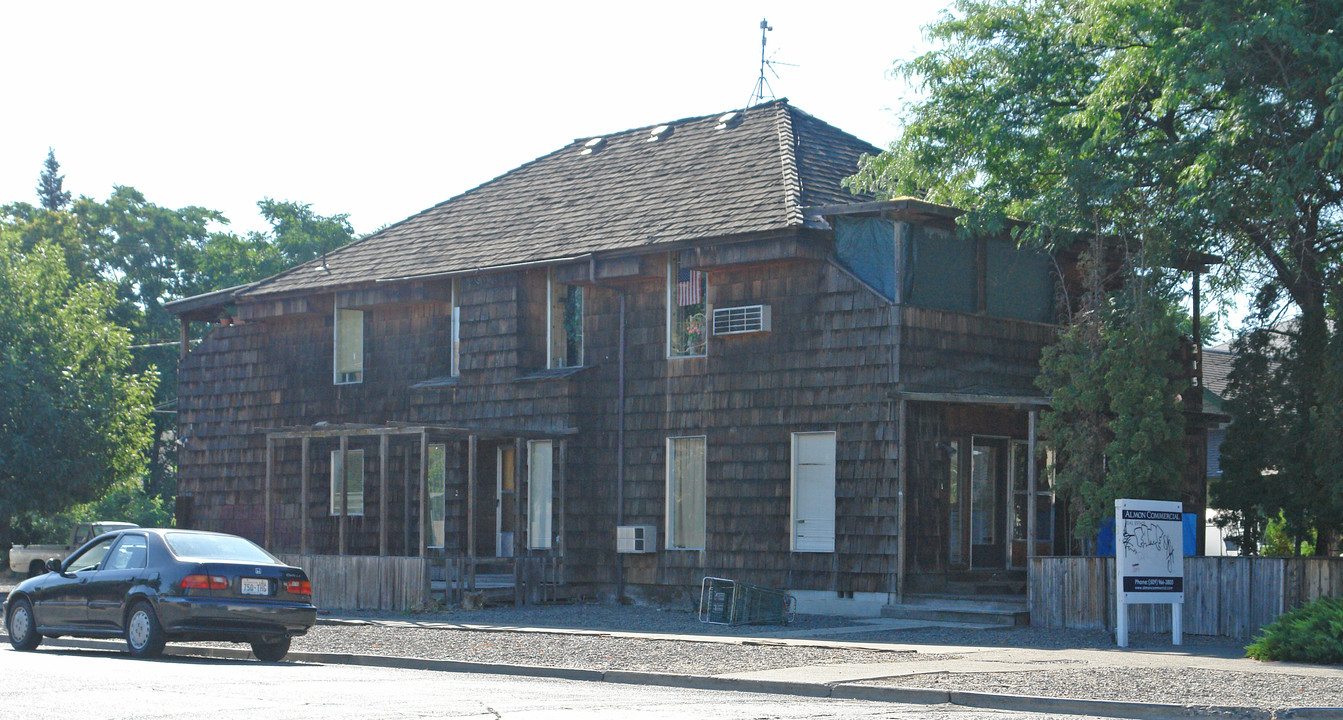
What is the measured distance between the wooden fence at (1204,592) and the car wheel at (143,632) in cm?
1034

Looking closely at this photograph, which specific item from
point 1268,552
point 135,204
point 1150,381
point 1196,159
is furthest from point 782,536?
point 135,204

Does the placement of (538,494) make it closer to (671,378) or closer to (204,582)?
(671,378)

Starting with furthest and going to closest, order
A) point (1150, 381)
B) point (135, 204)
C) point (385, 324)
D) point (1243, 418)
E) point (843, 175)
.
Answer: point (135, 204)
point (385, 324)
point (843, 175)
point (1243, 418)
point (1150, 381)

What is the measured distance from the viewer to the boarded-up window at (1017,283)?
862 inches

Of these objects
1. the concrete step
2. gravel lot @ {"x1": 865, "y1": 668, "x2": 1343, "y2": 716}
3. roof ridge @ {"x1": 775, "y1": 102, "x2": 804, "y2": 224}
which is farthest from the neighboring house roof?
gravel lot @ {"x1": 865, "y1": 668, "x2": 1343, "y2": 716}

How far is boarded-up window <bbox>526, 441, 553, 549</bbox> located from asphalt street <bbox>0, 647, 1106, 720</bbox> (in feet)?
33.8

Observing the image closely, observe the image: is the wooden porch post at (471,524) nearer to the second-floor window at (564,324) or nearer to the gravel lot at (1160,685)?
the second-floor window at (564,324)

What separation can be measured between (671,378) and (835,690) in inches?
432

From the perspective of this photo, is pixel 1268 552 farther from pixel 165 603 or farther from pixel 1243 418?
pixel 165 603

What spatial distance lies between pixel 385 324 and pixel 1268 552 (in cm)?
1720

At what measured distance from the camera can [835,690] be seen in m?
12.2

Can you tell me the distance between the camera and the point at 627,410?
2331 cm

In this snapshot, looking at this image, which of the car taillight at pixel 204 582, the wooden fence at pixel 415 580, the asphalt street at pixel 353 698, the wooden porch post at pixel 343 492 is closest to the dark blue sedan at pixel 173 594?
the car taillight at pixel 204 582

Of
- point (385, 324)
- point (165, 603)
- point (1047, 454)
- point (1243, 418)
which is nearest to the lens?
point (165, 603)
